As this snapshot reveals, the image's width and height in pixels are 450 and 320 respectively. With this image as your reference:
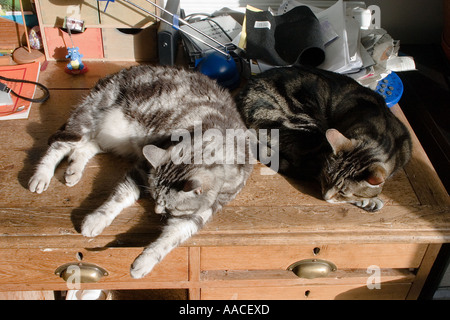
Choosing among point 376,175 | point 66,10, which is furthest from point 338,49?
point 66,10

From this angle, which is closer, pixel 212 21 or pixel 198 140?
pixel 198 140

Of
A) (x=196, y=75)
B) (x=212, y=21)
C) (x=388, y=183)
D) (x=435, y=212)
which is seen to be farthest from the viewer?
(x=212, y=21)

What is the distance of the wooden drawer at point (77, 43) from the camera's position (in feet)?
5.08

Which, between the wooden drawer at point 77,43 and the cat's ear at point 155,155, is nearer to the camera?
the cat's ear at point 155,155

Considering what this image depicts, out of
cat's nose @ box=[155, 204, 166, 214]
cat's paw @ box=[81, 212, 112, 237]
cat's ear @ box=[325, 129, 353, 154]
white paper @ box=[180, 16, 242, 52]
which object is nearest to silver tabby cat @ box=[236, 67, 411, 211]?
cat's ear @ box=[325, 129, 353, 154]

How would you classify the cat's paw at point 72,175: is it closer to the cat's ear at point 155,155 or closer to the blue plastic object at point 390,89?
the cat's ear at point 155,155

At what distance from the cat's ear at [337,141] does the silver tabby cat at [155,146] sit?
0.84ft

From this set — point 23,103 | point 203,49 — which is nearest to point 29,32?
point 23,103

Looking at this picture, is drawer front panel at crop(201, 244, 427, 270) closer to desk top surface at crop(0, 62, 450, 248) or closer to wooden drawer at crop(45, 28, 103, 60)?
desk top surface at crop(0, 62, 450, 248)

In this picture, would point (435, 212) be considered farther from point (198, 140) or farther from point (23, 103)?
point (23, 103)

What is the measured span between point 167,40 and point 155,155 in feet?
1.82

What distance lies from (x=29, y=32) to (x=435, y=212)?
1583mm

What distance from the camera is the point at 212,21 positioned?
5.55ft

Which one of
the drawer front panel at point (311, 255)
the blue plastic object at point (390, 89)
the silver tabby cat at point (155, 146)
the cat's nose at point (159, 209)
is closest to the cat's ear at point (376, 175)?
the drawer front panel at point (311, 255)
